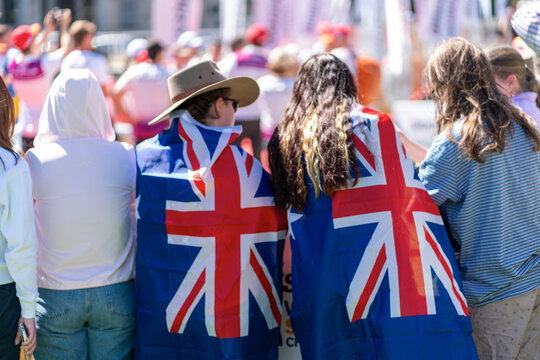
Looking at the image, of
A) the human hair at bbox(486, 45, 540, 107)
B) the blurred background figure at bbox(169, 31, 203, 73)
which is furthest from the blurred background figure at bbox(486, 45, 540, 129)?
the blurred background figure at bbox(169, 31, 203, 73)

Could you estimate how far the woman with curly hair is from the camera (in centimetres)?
272

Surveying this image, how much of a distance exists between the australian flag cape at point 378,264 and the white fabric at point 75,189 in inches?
33.4

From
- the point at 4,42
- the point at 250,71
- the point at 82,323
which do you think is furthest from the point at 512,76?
the point at 4,42

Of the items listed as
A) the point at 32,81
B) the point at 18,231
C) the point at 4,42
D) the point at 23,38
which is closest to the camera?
the point at 18,231

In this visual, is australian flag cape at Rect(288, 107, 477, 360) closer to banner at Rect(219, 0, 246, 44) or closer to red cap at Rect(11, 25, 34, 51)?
red cap at Rect(11, 25, 34, 51)

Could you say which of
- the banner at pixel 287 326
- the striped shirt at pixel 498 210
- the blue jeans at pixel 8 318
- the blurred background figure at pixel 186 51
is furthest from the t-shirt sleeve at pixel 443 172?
the blurred background figure at pixel 186 51

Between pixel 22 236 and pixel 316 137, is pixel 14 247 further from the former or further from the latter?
pixel 316 137

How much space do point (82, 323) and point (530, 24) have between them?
99.5 inches

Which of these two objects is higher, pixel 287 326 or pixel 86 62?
pixel 86 62

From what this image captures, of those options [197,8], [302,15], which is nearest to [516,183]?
[197,8]

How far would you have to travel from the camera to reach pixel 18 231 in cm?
262

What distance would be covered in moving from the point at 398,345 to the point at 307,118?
1006mm

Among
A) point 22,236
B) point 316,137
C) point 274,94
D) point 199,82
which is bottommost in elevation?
point 274,94

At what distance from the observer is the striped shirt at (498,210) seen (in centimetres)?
279
